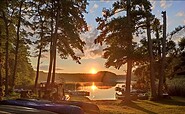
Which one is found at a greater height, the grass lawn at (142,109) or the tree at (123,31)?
the tree at (123,31)

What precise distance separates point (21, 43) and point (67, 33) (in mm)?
5713

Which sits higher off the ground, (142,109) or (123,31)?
(123,31)

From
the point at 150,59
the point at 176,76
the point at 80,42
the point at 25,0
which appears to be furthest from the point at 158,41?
the point at 25,0

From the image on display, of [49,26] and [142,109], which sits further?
[49,26]

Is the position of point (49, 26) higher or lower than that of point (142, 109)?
higher

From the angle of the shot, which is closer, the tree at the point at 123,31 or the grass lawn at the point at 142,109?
the grass lawn at the point at 142,109

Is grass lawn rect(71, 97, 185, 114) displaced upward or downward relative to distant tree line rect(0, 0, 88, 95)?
downward

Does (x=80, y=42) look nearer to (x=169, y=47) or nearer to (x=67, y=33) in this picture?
(x=67, y=33)

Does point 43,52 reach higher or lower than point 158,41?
lower

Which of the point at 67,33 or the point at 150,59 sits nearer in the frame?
the point at 67,33

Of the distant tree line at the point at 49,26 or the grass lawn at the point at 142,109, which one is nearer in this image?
the grass lawn at the point at 142,109

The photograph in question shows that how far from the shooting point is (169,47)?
129 feet

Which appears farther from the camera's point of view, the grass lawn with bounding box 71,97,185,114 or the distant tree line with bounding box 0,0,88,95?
the distant tree line with bounding box 0,0,88,95

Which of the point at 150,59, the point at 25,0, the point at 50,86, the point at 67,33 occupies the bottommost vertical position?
the point at 50,86
